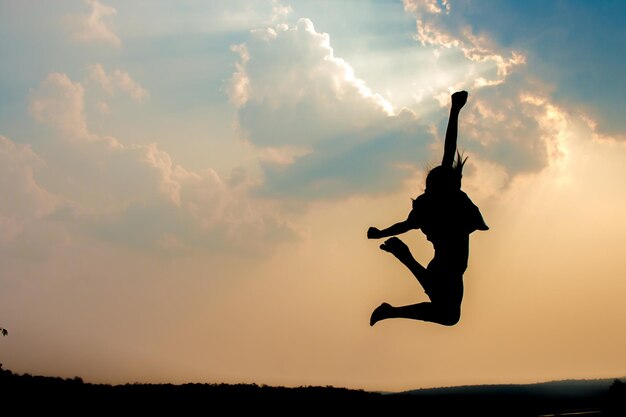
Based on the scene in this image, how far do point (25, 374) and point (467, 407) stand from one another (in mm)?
6589

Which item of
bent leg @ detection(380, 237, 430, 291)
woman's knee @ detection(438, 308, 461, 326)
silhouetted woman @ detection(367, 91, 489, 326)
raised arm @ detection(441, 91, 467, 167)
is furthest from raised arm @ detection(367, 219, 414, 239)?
woman's knee @ detection(438, 308, 461, 326)

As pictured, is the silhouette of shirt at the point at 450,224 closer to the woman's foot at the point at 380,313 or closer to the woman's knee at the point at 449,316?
the woman's knee at the point at 449,316

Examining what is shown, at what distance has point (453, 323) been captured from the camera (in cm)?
768

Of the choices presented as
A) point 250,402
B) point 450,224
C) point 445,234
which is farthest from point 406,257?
point 250,402

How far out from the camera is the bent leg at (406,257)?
8.02 meters

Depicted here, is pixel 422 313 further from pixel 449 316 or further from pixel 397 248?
pixel 397 248

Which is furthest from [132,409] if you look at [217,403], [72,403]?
[217,403]

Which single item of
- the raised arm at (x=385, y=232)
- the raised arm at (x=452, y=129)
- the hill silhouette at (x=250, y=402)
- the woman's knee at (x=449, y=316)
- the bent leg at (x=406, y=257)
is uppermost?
the raised arm at (x=452, y=129)

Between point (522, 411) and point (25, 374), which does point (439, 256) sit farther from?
point (25, 374)

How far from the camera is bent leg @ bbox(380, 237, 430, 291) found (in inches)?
316

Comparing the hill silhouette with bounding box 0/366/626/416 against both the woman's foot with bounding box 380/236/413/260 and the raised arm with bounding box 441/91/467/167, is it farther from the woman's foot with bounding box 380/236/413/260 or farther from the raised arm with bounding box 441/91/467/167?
the raised arm with bounding box 441/91/467/167

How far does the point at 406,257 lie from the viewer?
8.27 metres

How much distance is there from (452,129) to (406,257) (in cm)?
187

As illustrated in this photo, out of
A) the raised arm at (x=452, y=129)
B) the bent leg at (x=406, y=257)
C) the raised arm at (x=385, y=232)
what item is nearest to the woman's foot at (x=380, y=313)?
the bent leg at (x=406, y=257)
